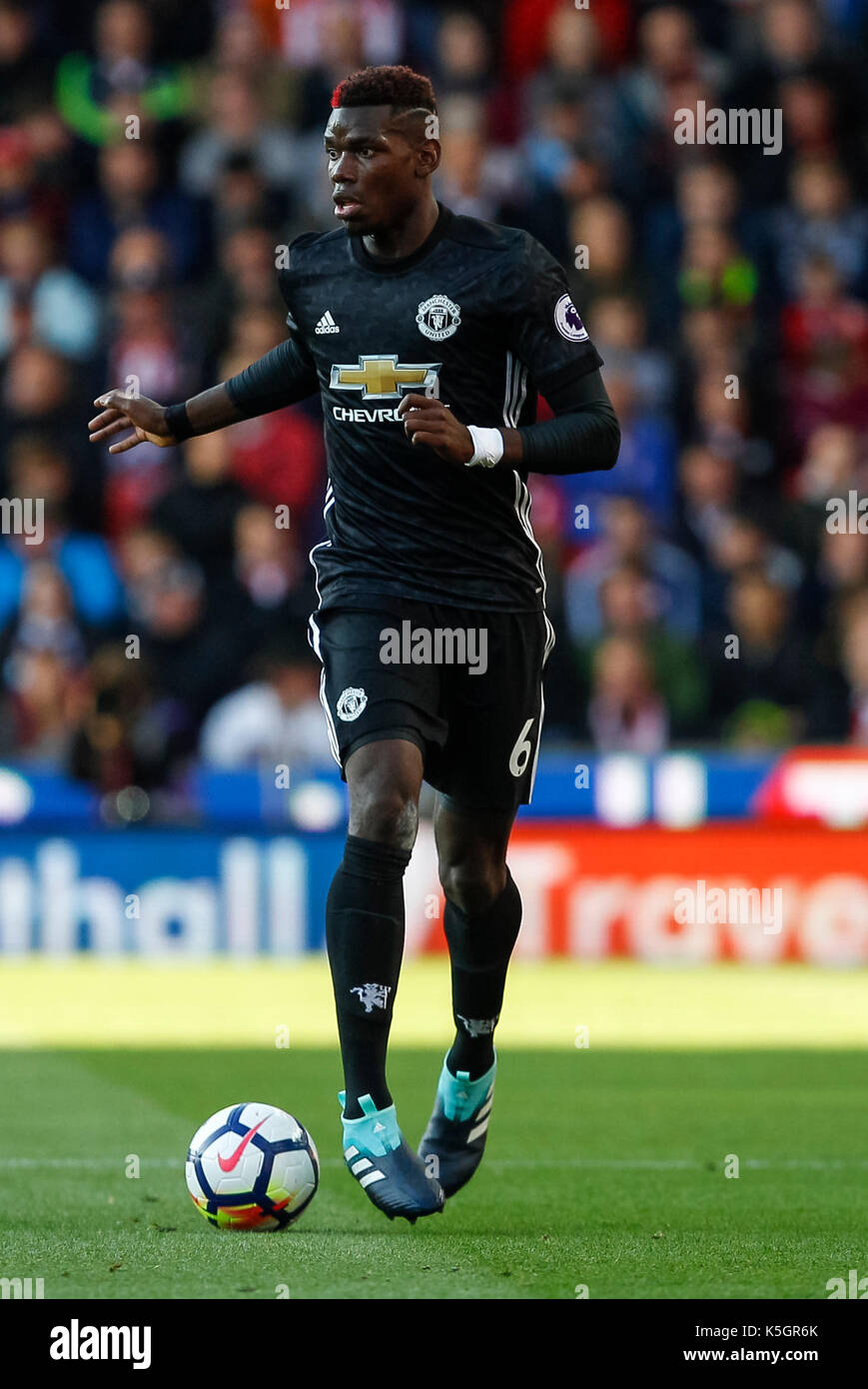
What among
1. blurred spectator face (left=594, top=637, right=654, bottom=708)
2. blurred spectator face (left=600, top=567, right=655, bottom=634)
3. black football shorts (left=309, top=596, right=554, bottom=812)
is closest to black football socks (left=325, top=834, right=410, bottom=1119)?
black football shorts (left=309, top=596, right=554, bottom=812)

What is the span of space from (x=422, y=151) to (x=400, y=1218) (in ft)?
8.23

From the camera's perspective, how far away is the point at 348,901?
5297 millimetres

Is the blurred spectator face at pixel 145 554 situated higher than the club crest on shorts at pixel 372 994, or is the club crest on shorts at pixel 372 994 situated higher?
the blurred spectator face at pixel 145 554

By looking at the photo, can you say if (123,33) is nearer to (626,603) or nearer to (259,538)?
(259,538)

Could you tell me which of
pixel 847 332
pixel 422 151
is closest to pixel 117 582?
pixel 847 332

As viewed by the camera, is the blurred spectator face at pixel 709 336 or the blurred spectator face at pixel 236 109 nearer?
the blurred spectator face at pixel 709 336

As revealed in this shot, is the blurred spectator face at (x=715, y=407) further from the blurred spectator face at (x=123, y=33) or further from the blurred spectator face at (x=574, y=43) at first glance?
the blurred spectator face at (x=123, y=33)

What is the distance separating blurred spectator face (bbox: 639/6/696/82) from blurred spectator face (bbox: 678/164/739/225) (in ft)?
2.69

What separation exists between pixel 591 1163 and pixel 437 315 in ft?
7.63

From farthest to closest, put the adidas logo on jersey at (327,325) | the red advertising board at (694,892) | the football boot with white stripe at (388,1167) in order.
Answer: the red advertising board at (694,892), the adidas logo on jersey at (327,325), the football boot with white stripe at (388,1167)

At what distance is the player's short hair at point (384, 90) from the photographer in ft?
17.8

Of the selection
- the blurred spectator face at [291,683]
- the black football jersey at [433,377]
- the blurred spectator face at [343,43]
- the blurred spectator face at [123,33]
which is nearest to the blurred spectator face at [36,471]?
the blurred spectator face at [291,683]

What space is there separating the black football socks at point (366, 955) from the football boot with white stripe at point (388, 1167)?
5cm
